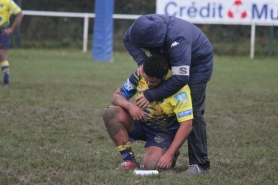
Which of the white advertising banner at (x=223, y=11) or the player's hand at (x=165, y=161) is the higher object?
the white advertising banner at (x=223, y=11)

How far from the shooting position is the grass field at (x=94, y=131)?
4.82 meters

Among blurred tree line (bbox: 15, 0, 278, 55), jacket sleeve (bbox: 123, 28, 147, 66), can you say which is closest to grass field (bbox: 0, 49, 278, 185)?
jacket sleeve (bbox: 123, 28, 147, 66)

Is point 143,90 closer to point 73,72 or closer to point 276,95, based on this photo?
point 276,95

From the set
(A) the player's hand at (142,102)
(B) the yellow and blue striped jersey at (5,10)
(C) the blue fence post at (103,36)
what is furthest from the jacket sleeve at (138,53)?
(C) the blue fence post at (103,36)

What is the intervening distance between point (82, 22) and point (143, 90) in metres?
18.5

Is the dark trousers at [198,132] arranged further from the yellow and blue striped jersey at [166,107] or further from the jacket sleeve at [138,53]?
the jacket sleeve at [138,53]

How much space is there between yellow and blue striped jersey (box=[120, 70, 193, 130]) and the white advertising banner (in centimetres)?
1375

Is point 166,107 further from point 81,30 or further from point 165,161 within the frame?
point 81,30

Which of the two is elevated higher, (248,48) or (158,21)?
(158,21)

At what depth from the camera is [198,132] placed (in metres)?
5.06

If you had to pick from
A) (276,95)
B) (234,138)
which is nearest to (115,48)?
(276,95)

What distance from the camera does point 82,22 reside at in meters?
23.1

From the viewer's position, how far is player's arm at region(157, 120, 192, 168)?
4832 mm

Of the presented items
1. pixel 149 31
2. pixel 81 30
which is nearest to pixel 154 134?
pixel 149 31
